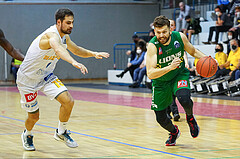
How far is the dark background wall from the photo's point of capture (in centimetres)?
2330

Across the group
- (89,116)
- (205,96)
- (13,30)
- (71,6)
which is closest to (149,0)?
(71,6)

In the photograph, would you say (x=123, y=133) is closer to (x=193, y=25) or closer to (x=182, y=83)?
(x=182, y=83)

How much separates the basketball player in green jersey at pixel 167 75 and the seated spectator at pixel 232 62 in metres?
7.66

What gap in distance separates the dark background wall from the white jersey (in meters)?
17.7

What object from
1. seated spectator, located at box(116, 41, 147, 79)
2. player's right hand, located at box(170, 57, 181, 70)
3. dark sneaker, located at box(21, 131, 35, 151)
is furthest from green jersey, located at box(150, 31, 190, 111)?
seated spectator, located at box(116, 41, 147, 79)

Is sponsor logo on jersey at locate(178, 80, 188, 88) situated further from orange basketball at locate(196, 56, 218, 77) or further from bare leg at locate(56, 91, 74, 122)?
bare leg at locate(56, 91, 74, 122)

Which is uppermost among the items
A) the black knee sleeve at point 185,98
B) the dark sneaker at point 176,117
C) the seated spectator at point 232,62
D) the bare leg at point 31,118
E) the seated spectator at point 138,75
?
the black knee sleeve at point 185,98

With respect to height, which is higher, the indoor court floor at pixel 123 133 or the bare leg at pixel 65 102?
the bare leg at pixel 65 102

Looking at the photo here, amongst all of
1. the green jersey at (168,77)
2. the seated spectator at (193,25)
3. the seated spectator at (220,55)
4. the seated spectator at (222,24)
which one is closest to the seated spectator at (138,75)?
the seated spectator at (193,25)

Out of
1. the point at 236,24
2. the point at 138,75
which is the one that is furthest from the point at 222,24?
the point at 138,75

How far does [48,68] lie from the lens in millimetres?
5762

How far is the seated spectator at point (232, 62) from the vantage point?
44.2 ft

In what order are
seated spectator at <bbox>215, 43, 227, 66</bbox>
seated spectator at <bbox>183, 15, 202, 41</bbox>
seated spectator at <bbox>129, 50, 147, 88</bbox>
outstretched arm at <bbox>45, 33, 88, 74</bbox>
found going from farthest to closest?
seated spectator at <bbox>183, 15, 202, 41</bbox>
seated spectator at <bbox>129, 50, 147, 88</bbox>
seated spectator at <bbox>215, 43, 227, 66</bbox>
outstretched arm at <bbox>45, 33, 88, 74</bbox>

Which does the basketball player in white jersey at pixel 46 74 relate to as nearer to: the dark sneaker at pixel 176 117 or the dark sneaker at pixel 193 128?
the dark sneaker at pixel 193 128
